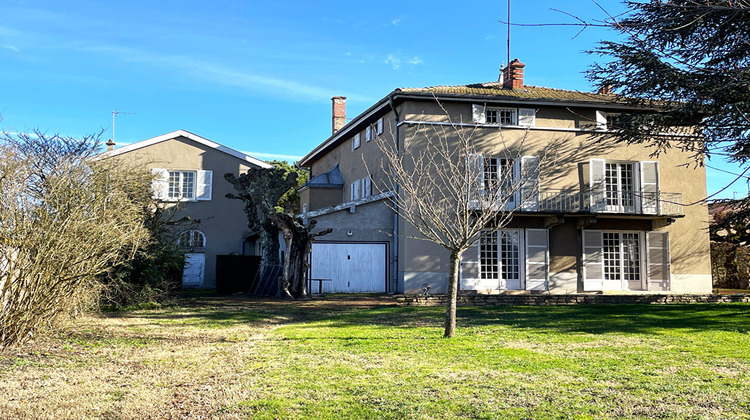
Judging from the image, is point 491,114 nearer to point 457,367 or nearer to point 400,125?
point 400,125

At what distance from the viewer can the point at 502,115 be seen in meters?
19.9

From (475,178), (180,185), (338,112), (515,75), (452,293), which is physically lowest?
(452,293)

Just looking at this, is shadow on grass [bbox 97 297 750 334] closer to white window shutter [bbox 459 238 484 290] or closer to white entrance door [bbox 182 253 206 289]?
white window shutter [bbox 459 238 484 290]

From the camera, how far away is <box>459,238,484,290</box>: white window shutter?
1902 centimetres

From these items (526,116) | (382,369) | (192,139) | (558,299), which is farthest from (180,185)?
(382,369)

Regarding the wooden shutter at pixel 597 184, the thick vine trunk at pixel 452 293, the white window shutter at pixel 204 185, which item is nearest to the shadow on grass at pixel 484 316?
the thick vine trunk at pixel 452 293

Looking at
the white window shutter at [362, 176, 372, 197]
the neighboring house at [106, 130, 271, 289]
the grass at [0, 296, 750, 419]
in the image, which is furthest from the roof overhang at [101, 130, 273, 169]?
the grass at [0, 296, 750, 419]

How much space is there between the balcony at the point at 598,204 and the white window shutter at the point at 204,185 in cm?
1270

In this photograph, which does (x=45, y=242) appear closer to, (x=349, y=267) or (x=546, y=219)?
→ (x=349, y=267)

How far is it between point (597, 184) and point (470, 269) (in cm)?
499

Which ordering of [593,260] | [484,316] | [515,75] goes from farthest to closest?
[515,75]
[593,260]
[484,316]

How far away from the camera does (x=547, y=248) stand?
19594 millimetres

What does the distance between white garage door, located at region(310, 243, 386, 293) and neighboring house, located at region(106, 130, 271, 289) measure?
6.43 metres

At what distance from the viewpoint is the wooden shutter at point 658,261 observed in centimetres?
2038
